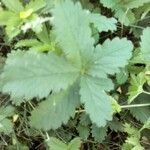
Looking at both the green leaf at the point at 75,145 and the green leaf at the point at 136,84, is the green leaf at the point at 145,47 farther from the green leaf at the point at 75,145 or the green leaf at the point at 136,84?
the green leaf at the point at 75,145

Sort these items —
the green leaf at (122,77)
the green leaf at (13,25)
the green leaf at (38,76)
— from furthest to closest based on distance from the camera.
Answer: the green leaf at (122,77) → the green leaf at (13,25) → the green leaf at (38,76)

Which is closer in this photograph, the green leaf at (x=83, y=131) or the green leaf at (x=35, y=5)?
the green leaf at (x=35, y=5)

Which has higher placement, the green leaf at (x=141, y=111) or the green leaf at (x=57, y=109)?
the green leaf at (x=57, y=109)

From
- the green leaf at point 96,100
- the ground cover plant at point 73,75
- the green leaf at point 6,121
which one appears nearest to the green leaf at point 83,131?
the ground cover plant at point 73,75

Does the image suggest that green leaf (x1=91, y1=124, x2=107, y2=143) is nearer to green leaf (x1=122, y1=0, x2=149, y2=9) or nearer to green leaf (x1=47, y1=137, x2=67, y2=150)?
green leaf (x1=47, y1=137, x2=67, y2=150)

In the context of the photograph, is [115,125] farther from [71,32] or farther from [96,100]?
[71,32]

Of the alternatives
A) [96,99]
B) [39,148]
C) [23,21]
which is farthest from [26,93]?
[39,148]

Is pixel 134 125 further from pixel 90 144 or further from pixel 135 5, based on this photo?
pixel 135 5
